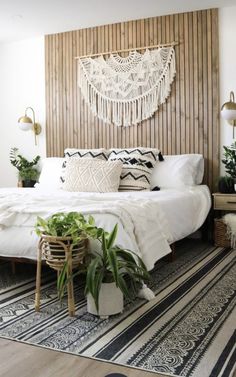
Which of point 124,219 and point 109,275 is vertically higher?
point 124,219

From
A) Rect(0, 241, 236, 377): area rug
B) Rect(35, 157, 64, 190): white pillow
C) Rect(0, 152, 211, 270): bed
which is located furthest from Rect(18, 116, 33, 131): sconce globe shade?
Rect(0, 241, 236, 377): area rug

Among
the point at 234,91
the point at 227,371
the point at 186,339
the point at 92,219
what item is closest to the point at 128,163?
the point at 234,91

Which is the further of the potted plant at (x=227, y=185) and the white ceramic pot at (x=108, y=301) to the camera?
the potted plant at (x=227, y=185)

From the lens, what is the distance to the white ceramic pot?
2.36m

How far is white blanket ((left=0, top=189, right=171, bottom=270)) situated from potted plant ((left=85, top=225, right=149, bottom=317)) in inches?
6.3

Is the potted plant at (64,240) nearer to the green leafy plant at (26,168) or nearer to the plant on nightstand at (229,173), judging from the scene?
the plant on nightstand at (229,173)

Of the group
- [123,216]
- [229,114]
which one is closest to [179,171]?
[229,114]

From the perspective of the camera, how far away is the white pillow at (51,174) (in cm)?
485

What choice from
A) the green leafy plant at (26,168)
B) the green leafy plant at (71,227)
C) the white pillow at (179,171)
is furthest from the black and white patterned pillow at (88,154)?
the green leafy plant at (71,227)

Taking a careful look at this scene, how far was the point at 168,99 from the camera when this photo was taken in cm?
489

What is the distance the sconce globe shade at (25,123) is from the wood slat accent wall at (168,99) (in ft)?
0.84

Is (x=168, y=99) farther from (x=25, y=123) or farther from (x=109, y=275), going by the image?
(x=109, y=275)

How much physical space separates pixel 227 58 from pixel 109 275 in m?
3.18

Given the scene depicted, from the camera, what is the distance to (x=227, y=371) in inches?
70.6
